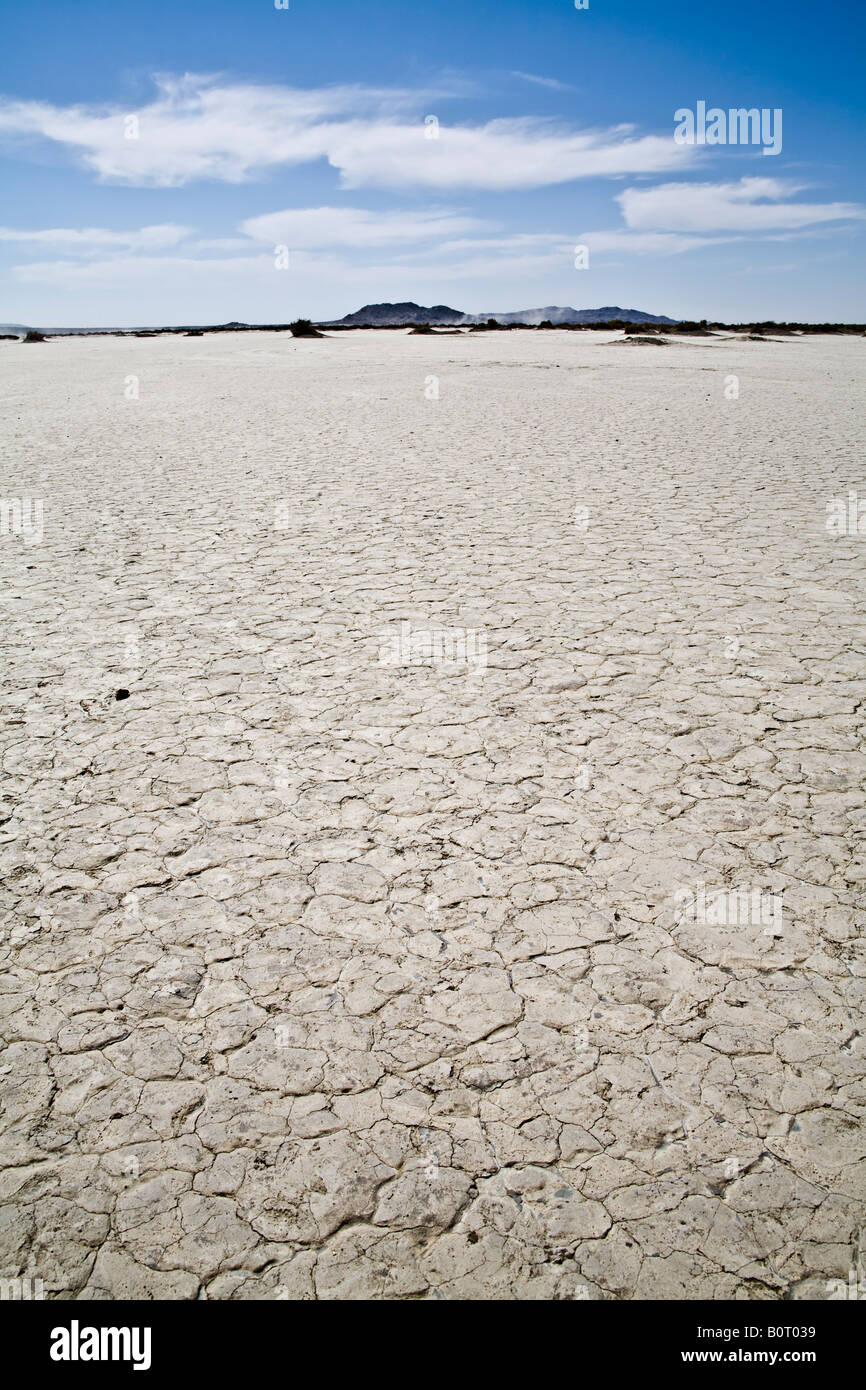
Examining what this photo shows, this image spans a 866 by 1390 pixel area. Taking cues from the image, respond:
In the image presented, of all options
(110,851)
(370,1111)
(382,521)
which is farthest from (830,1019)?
(382,521)

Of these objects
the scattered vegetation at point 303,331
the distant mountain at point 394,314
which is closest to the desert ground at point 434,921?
the scattered vegetation at point 303,331

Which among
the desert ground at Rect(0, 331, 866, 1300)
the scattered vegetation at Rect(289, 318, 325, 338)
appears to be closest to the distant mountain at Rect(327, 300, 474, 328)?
the scattered vegetation at Rect(289, 318, 325, 338)

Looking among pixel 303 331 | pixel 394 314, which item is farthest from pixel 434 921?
pixel 394 314

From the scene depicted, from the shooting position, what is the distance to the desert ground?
142 centimetres

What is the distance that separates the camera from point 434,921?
2.09 meters

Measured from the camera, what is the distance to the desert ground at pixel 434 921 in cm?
142

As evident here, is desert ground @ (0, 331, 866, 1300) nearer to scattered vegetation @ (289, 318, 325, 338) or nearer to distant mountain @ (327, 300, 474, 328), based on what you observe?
scattered vegetation @ (289, 318, 325, 338)

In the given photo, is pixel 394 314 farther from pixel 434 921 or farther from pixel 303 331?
pixel 434 921

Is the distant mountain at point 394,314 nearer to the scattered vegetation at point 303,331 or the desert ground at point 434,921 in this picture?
the scattered vegetation at point 303,331

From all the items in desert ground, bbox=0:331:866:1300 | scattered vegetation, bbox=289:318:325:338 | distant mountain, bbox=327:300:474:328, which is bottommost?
desert ground, bbox=0:331:866:1300

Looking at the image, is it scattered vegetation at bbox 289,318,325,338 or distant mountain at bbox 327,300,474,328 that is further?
distant mountain at bbox 327,300,474,328

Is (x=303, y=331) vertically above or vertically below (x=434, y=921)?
above
